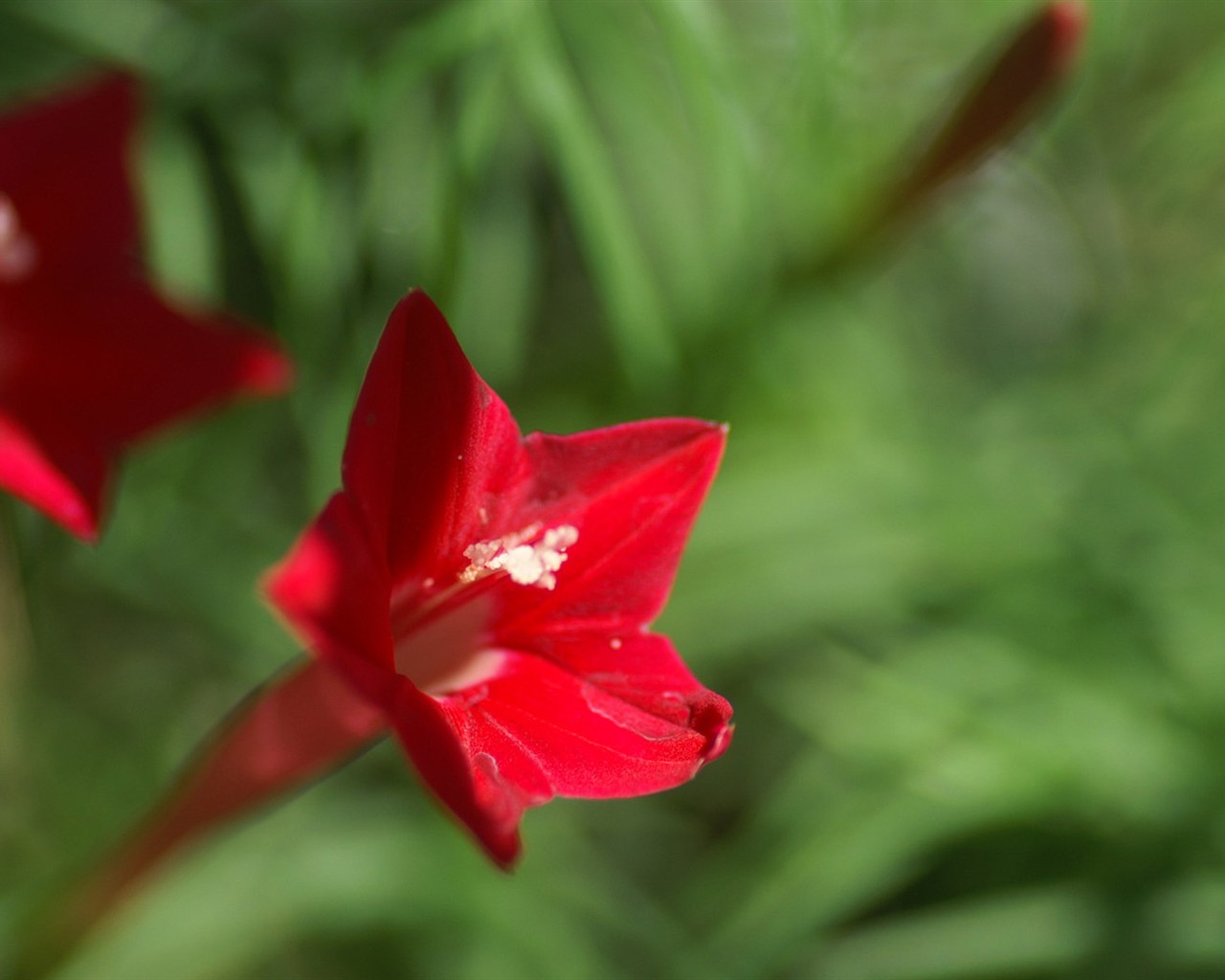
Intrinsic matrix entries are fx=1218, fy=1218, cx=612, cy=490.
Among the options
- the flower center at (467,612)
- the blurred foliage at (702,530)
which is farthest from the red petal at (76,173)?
the flower center at (467,612)

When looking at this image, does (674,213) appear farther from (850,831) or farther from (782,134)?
(850,831)

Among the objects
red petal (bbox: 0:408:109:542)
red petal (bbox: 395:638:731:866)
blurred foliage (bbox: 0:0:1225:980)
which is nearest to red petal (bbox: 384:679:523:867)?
red petal (bbox: 395:638:731:866)

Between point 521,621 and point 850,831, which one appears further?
point 850,831

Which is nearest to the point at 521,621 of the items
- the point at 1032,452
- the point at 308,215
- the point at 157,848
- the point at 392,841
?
Answer: the point at 157,848

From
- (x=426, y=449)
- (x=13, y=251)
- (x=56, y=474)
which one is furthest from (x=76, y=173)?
(x=426, y=449)

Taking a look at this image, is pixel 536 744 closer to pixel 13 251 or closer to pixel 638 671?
pixel 638 671

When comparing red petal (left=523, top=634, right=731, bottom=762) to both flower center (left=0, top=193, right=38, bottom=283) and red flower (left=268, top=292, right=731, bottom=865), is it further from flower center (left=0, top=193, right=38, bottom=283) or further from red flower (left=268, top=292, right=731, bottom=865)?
flower center (left=0, top=193, right=38, bottom=283)

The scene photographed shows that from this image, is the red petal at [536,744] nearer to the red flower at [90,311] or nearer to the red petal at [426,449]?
the red petal at [426,449]
